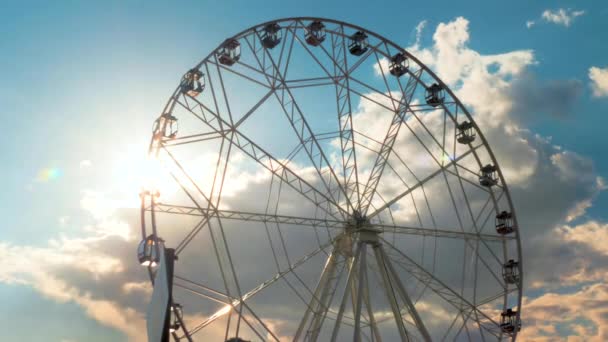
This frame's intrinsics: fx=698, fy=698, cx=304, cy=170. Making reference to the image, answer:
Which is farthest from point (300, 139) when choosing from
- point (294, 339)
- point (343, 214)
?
point (294, 339)

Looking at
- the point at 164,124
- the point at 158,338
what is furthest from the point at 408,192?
the point at 158,338

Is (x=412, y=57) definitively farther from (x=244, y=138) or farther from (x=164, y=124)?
(x=164, y=124)

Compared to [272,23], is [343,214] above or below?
below

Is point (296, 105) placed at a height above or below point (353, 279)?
above

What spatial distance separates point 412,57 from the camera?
3972 cm

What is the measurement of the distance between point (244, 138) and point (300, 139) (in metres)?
3.44

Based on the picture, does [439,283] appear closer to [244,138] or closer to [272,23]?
[244,138]

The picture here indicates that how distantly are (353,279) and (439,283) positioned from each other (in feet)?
17.3

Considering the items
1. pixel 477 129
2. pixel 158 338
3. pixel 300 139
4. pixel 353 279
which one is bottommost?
pixel 158 338

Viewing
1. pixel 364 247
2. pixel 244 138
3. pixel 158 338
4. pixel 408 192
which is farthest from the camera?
pixel 408 192

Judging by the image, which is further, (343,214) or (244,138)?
(343,214)

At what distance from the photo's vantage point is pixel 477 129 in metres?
41.0

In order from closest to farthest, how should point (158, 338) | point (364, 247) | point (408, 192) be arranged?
point (158, 338), point (364, 247), point (408, 192)

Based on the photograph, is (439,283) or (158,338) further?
(439,283)
